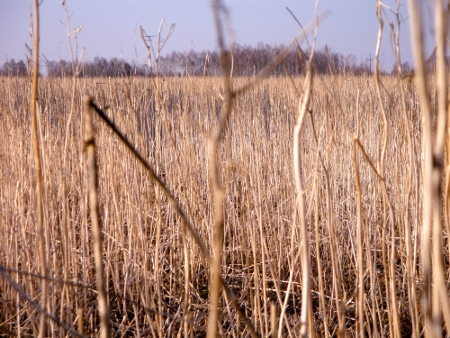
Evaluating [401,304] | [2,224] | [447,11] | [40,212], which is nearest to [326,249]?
[401,304]

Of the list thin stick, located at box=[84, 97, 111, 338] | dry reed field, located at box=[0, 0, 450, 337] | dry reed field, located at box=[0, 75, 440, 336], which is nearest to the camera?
thin stick, located at box=[84, 97, 111, 338]

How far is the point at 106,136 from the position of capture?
70.2 inches

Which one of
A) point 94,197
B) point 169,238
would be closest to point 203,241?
point 169,238

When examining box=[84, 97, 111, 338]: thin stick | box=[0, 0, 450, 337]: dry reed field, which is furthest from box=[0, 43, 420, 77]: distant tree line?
box=[84, 97, 111, 338]: thin stick

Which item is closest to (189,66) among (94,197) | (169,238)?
(169,238)

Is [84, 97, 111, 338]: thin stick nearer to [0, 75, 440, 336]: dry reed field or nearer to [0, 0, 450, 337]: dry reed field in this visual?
[0, 0, 450, 337]: dry reed field

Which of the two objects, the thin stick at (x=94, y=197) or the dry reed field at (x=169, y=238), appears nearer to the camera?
the thin stick at (x=94, y=197)

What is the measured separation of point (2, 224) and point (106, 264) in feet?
1.15

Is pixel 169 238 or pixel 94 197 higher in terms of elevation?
pixel 94 197

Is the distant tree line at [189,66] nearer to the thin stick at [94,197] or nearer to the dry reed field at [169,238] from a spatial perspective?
the dry reed field at [169,238]

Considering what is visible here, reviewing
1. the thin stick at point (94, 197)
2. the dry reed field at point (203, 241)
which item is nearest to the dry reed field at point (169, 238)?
the dry reed field at point (203, 241)

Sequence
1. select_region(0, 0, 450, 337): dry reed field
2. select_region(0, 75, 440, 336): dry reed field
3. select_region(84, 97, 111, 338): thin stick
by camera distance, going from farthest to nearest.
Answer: select_region(0, 75, 440, 336): dry reed field < select_region(0, 0, 450, 337): dry reed field < select_region(84, 97, 111, 338): thin stick

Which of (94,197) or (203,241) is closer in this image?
(94,197)

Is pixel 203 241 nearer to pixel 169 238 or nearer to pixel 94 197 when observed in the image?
pixel 169 238
